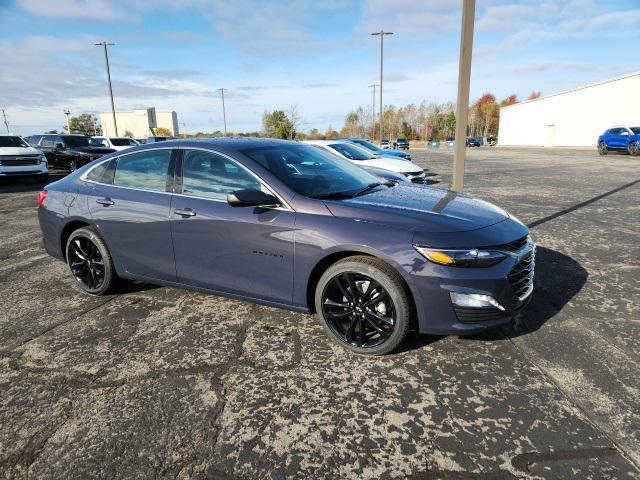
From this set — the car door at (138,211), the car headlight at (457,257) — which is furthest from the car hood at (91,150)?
the car headlight at (457,257)

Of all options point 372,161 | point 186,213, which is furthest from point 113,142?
point 186,213

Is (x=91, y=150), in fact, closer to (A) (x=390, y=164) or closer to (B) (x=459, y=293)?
(A) (x=390, y=164)

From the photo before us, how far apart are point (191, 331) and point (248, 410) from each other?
119cm

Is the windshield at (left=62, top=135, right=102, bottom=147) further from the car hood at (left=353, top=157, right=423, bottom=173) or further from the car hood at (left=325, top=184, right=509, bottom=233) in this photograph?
the car hood at (left=325, top=184, right=509, bottom=233)

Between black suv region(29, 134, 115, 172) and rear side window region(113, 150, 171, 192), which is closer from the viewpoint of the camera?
rear side window region(113, 150, 171, 192)

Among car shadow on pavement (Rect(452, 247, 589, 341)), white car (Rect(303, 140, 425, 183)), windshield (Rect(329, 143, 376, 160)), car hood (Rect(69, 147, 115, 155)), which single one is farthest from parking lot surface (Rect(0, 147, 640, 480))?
car hood (Rect(69, 147, 115, 155))

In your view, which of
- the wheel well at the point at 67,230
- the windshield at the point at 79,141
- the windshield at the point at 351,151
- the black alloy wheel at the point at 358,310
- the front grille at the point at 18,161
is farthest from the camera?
the windshield at the point at 79,141

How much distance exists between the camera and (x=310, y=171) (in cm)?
379

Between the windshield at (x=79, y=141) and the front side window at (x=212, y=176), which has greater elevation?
the windshield at (x=79, y=141)

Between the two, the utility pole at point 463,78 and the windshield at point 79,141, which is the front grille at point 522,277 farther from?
the windshield at point 79,141

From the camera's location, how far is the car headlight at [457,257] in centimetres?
277

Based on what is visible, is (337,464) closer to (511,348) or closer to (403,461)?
(403,461)

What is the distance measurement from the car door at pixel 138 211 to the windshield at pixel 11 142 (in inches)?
529

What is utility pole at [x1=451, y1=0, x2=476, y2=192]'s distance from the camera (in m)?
4.66
